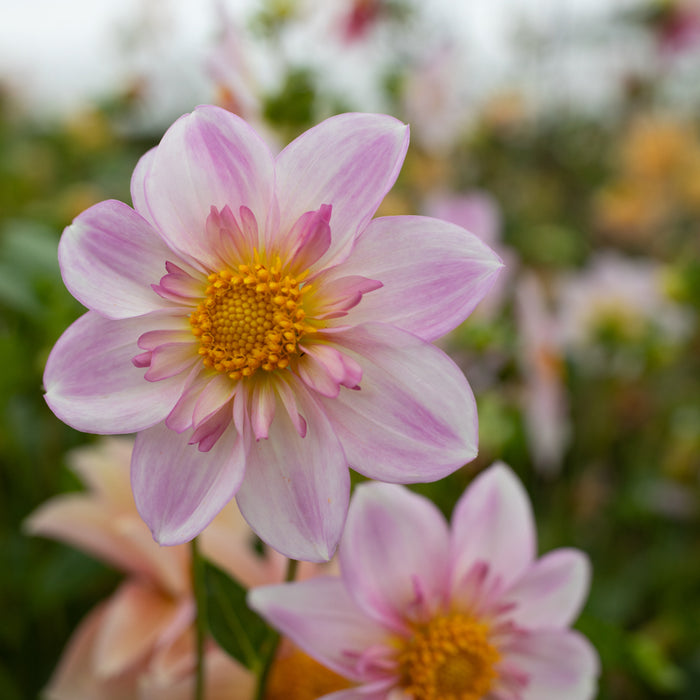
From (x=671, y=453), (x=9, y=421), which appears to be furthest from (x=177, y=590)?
(x=671, y=453)

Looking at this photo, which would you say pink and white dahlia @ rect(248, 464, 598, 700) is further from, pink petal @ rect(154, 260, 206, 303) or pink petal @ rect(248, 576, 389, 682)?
pink petal @ rect(154, 260, 206, 303)

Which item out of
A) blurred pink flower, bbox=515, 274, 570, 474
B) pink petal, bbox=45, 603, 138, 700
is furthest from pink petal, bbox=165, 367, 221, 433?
blurred pink flower, bbox=515, 274, 570, 474

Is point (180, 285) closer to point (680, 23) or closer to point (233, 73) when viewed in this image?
point (233, 73)

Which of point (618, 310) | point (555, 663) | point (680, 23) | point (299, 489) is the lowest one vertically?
point (618, 310)

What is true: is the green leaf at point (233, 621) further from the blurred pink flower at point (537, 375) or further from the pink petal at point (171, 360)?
the blurred pink flower at point (537, 375)

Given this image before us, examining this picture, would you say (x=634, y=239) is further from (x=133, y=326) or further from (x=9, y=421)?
(x=133, y=326)

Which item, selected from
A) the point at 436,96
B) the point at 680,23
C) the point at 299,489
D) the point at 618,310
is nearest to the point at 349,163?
the point at 299,489

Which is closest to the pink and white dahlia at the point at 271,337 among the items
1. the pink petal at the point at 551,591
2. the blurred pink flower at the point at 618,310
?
the pink petal at the point at 551,591
